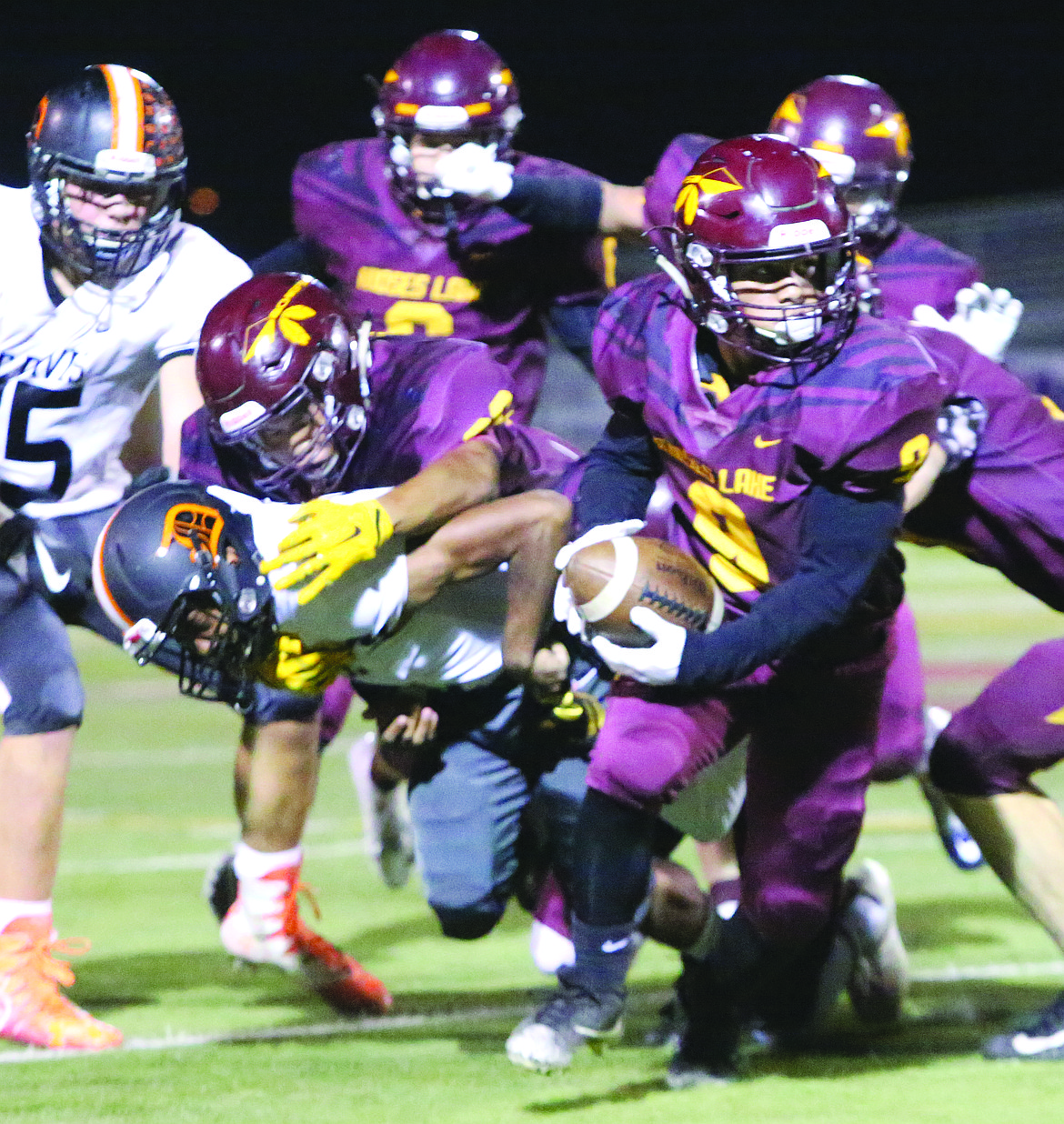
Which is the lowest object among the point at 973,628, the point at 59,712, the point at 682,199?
the point at 973,628

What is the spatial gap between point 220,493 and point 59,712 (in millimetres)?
714

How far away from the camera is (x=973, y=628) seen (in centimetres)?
920

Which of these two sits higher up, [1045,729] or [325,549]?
[325,549]

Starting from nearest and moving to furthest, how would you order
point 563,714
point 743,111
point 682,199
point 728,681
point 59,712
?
point 728,681 < point 682,199 < point 563,714 < point 59,712 < point 743,111

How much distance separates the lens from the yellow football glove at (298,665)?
2967 millimetres

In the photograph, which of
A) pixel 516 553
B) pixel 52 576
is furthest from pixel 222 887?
pixel 516 553

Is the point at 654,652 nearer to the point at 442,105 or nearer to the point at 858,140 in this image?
the point at 858,140

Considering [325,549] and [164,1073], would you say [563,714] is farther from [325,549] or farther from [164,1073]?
[164,1073]

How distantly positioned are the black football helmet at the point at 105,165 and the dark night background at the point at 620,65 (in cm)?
1026

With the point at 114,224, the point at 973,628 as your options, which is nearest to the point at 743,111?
the point at 973,628

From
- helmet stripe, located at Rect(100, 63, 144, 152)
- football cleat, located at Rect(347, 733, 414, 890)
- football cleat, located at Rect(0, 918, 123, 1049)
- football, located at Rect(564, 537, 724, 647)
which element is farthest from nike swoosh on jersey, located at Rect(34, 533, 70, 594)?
football, located at Rect(564, 537, 724, 647)

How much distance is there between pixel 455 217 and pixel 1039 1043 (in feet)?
7.63

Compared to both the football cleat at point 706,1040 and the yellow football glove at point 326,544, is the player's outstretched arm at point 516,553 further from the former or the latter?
the football cleat at point 706,1040

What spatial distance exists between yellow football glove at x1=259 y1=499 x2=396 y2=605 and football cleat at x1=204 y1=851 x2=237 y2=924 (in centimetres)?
121
